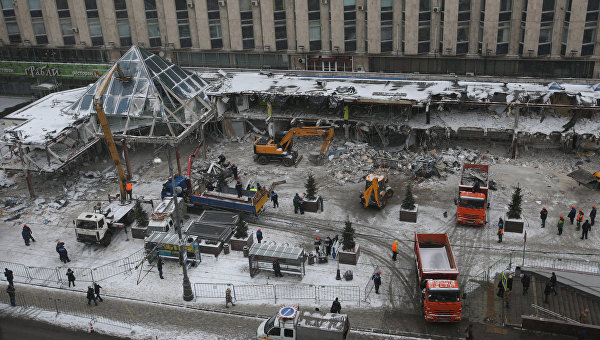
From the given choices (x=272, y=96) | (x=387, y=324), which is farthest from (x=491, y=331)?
(x=272, y=96)

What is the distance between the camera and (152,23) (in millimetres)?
57125

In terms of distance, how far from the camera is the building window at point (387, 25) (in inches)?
1996

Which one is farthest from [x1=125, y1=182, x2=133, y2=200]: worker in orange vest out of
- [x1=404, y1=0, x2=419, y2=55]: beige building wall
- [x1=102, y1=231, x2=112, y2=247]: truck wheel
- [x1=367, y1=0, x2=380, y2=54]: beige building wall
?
[x1=404, y1=0, x2=419, y2=55]: beige building wall

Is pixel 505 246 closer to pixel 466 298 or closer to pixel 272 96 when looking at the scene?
pixel 466 298

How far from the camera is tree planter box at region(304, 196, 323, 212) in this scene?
3856 cm

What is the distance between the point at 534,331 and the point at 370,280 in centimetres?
836

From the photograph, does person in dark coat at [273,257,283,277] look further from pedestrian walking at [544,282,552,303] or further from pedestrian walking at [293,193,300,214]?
pedestrian walking at [544,282,552,303]

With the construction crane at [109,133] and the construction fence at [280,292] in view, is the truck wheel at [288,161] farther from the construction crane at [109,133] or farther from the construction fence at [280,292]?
the construction fence at [280,292]

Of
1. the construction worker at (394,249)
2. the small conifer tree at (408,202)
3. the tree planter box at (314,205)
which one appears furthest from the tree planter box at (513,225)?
the tree planter box at (314,205)

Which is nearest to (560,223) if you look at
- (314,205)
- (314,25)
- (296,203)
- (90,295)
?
(314,205)

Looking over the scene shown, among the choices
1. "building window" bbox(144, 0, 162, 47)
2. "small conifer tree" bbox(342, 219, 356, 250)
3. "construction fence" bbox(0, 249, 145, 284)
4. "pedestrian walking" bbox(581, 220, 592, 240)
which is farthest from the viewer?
"building window" bbox(144, 0, 162, 47)

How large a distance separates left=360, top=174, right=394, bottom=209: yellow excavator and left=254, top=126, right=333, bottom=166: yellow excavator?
25.1 feet

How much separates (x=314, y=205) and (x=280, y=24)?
73.0 feet

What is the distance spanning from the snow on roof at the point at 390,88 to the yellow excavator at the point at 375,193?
9.80 metres
